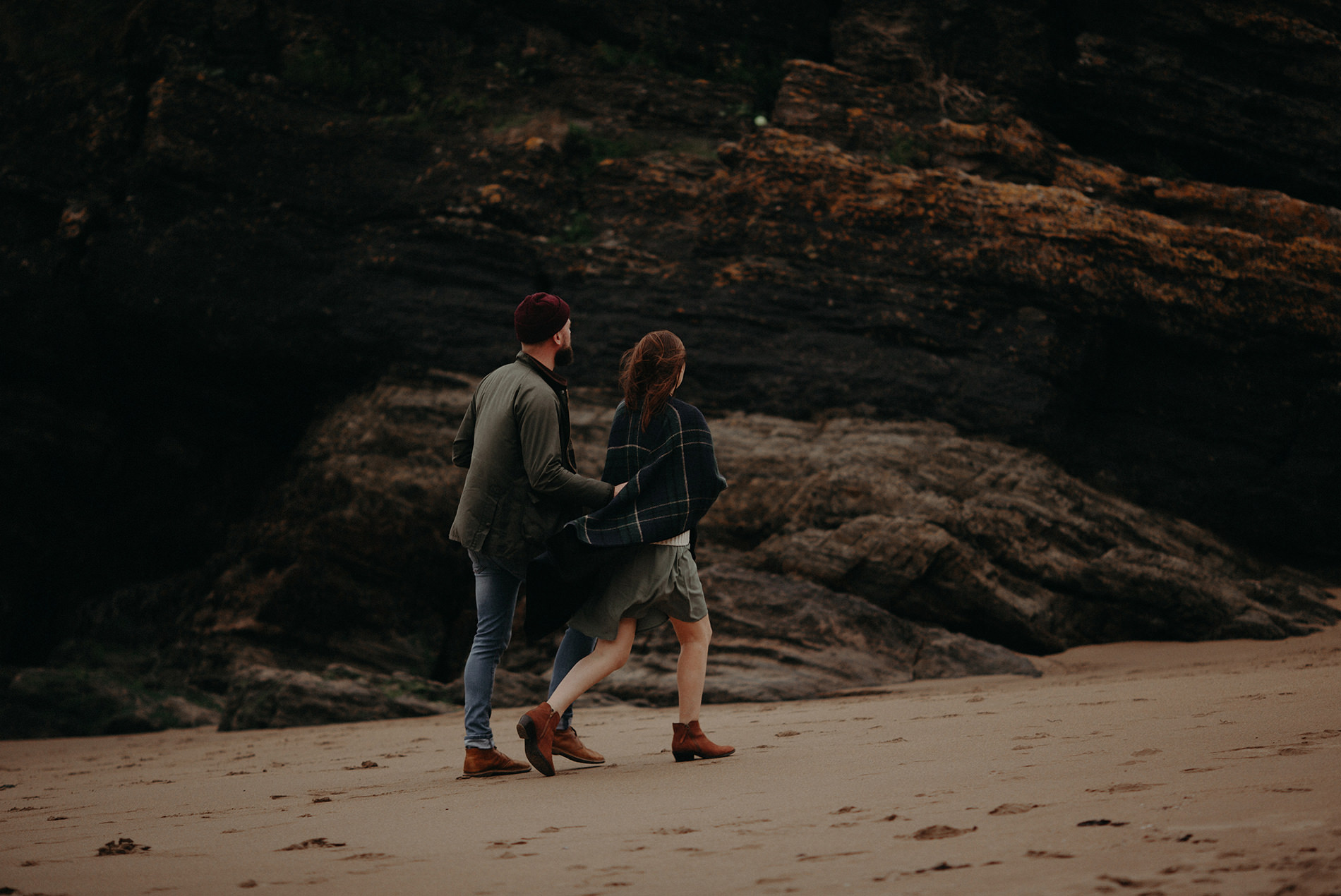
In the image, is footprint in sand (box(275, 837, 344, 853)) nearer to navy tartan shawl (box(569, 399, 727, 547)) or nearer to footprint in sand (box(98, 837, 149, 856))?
footprint in sand (box(98, 837, 149, 856))

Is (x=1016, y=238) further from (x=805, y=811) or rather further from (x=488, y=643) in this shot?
(x=805, y=811)

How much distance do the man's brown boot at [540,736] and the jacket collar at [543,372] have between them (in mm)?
1322

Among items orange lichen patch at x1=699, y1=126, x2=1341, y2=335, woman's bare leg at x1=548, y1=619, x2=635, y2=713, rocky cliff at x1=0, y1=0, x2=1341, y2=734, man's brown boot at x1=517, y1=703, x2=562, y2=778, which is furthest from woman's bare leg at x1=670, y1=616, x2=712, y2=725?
orange lichen patch at x1=699, y1=126, x2=1341, y2=335

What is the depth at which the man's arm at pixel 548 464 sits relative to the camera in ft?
12.4

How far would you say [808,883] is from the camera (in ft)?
6.46

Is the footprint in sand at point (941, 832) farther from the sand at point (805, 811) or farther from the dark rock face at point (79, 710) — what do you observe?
the dark rock face at point (79, 710)

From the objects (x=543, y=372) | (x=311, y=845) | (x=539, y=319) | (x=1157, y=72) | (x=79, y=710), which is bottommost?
(x=79, y=710)

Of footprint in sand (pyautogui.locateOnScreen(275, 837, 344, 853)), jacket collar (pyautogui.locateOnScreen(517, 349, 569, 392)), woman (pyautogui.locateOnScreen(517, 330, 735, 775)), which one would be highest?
jacket collar (pyautogui.locateOnScreen(517, 349, 569, 392))

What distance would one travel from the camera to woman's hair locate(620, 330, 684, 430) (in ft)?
12.6

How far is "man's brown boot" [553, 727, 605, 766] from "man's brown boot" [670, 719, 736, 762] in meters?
0.36

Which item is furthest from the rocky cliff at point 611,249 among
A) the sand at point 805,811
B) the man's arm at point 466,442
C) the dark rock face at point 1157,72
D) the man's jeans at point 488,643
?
the man's arm at point 466,442

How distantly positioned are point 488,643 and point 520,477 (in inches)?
27.6

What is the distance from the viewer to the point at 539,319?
3.99 metres

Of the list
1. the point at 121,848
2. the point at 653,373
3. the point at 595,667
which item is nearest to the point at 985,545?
the point at 653,373
